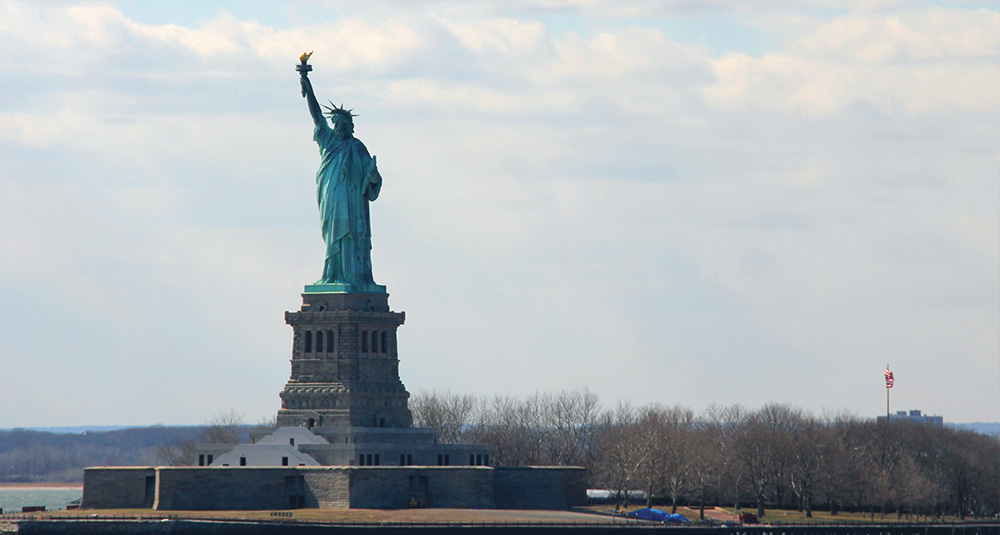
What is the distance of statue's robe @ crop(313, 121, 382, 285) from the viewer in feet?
389

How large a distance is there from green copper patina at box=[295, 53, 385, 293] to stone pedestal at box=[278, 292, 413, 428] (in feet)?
4.12

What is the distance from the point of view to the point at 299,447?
371 ft

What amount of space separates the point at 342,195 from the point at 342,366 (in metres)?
10.7

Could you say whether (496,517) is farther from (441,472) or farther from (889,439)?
(889,439)

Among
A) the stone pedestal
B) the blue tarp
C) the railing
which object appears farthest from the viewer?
the blue tarp

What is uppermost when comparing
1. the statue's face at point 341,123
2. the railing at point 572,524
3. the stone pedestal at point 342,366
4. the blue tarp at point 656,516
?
the statue's face at point 341,123

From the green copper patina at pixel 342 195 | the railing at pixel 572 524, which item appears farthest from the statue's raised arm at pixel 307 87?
the railing at pixel 572 524

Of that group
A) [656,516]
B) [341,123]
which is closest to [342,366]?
[341,123]

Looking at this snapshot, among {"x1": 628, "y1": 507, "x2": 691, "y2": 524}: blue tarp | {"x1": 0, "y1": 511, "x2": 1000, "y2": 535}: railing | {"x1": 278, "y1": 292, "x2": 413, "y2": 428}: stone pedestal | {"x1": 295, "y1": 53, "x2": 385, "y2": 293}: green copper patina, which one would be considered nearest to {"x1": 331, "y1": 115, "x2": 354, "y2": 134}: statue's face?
{"x1": 295, "y1": 53, "x2": 385, "y2": 293}: green copper patina

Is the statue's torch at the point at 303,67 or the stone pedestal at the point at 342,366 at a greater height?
the statue's torch at the point at 303,67

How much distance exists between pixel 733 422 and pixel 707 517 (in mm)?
37297

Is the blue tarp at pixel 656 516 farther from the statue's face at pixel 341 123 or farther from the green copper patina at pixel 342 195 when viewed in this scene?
the statue's face at pixel 341 123

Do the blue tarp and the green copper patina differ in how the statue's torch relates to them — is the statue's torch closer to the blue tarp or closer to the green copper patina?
the green copper patina

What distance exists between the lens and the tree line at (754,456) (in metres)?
134
